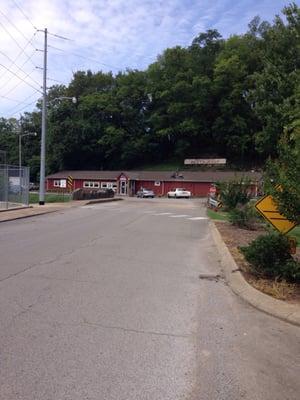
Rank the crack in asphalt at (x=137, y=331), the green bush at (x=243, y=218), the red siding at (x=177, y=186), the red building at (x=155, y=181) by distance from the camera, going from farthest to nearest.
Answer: the red building at (x=155, y=181) → the red siding at (x=177, y=186) → the green bush at (x=243, y=218) → the crack in asphalt at (x=137, y=331)

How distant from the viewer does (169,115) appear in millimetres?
107000

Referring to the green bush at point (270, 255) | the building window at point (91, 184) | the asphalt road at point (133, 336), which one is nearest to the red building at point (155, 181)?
the building window at point (91, 184)

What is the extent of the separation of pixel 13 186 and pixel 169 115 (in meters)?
77.3

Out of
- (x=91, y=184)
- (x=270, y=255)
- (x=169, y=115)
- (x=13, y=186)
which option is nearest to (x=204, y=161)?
(x=169, y=115)

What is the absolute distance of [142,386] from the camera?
4578 mm

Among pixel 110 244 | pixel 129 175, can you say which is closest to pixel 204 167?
pixel 129 175

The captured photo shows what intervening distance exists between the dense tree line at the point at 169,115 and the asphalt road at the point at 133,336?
3560 inches

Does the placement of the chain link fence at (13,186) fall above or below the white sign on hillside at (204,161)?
below

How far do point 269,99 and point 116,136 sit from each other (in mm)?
66498

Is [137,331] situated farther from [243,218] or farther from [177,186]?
[177,186]

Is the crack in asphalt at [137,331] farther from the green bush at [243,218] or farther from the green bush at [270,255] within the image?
the green bush at [243,218]

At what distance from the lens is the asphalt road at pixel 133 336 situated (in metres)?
4.57

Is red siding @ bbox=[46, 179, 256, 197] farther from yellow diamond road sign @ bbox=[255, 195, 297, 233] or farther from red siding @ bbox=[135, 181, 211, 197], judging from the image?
yellow diamond road sign @ bbox=[255, 195, 297, 233]

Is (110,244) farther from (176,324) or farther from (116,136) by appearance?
(116,136)
